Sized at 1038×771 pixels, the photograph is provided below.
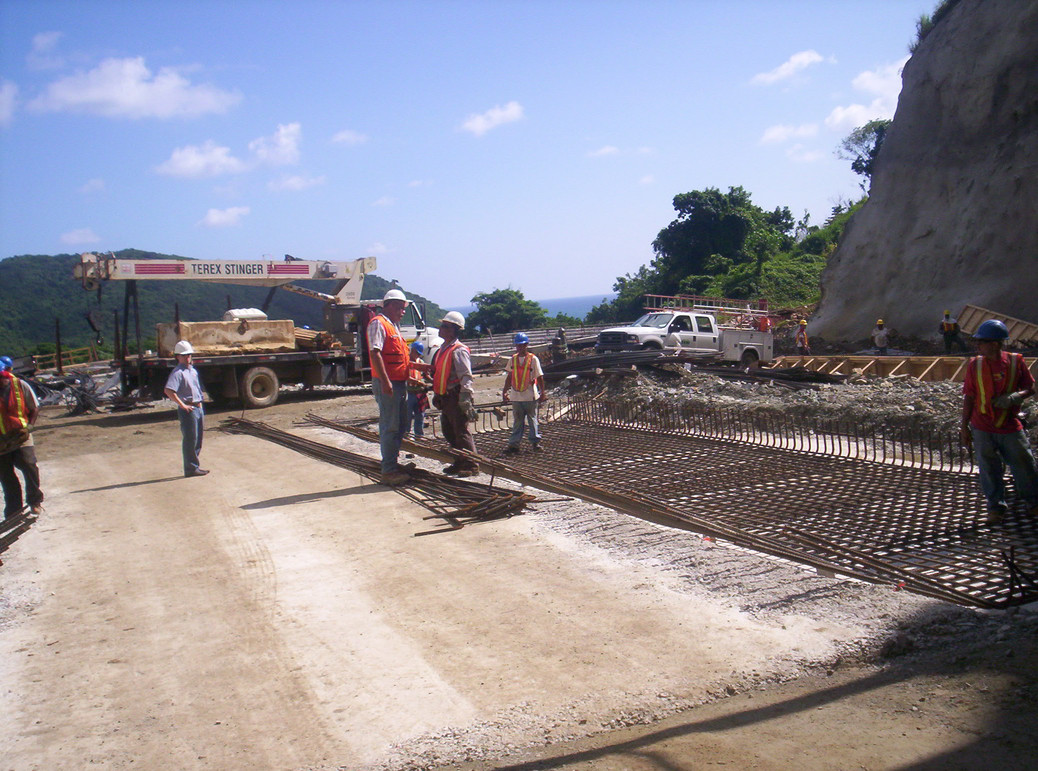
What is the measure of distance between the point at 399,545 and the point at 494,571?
99 centimetres

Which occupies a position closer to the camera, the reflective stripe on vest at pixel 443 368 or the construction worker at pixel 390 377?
the construction worker at pixel 390 377

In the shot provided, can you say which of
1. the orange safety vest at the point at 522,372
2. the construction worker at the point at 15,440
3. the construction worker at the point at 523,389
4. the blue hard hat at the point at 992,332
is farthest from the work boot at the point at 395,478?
the blue hard hat at the point at 992,332

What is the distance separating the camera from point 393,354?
296 inches

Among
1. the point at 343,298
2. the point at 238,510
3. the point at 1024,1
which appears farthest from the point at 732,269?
the point at 238,510

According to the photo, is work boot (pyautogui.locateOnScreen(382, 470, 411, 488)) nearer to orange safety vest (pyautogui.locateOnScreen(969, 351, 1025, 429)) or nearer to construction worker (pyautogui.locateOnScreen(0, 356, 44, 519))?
construction worker (pyautogui.locateOnScreen(0, 356, 44, 519))

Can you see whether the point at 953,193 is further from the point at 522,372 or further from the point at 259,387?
the point at 259,387

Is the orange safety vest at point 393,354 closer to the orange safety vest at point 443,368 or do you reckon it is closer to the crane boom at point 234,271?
the orange safety vest at point 443,368

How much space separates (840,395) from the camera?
38.7ft

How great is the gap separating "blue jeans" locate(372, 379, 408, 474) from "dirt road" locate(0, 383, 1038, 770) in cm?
160

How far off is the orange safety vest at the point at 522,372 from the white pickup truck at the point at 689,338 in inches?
460

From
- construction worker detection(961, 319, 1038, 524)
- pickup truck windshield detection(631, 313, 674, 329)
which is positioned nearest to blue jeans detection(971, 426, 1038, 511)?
construction worker detection(961, 319, 1038, 524)

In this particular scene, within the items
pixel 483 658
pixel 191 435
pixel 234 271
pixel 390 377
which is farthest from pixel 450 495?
pixel 234 271

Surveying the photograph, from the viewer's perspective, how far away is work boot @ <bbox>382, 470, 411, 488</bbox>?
7.77 metres

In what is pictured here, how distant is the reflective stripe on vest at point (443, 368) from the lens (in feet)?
27.3
